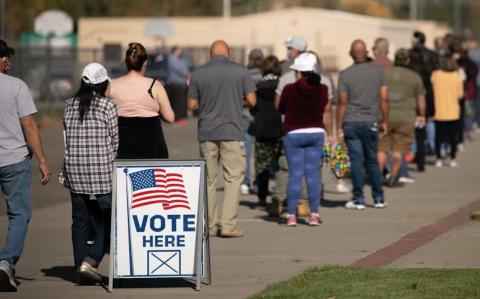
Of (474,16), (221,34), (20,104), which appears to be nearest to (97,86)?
(20,104)

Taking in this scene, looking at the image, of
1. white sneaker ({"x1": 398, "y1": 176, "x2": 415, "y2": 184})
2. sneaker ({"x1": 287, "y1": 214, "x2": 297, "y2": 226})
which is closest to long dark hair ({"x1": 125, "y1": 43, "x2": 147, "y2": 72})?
sneaker ({"x1": 287, "y1": 214, "x2": 297, "y2": 226})

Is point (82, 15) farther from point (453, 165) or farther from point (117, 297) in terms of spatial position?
point (117, 297)

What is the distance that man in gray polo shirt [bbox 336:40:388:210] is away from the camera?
1638 centimetres

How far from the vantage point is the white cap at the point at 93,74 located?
1088 centimetres

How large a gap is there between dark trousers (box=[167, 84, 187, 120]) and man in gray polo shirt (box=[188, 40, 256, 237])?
65.0ft

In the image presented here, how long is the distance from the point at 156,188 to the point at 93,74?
3.31 ft

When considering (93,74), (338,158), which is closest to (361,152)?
(338,158)

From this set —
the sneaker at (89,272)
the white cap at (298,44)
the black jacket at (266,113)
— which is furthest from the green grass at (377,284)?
the white cap at (298,44)

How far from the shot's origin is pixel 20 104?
10836 millimetres

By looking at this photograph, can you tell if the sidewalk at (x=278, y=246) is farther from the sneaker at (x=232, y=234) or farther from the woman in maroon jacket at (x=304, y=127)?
the woman in maroon jacket at (x=304, y=127)

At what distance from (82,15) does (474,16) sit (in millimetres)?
58240

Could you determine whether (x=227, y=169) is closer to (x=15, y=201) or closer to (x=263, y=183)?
(x=263, y=183)

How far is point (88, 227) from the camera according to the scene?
11.0 m

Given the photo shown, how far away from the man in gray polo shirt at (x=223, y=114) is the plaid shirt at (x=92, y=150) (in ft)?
9.75
